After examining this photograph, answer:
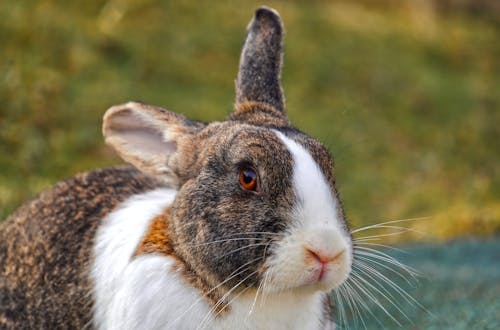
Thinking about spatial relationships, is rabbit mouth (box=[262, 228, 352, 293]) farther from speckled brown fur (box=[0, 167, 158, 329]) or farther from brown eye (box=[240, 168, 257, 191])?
speckled brown fur (box=[0, 167, 158, 329])

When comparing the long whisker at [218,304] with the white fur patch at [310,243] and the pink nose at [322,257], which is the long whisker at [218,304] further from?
the pink nose at [322,257]

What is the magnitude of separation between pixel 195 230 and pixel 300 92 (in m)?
6.80

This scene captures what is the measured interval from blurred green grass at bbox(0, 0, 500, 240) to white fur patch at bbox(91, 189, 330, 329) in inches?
90.2

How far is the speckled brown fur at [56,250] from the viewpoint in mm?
4695

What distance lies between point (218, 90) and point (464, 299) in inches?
198

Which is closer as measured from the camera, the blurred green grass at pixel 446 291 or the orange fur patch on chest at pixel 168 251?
the orange fur patch on chest at pixel 168 251

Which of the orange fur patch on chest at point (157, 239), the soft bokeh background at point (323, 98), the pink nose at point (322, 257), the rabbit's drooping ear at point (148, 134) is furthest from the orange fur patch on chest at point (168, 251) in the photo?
the soft bokeh background at point (323, 98)

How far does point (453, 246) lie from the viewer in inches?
295

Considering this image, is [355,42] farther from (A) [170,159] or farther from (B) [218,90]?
(A) [170,159]

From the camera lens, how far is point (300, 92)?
1084 centimetres

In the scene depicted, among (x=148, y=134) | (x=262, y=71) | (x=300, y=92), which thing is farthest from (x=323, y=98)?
(x=148, y=134)

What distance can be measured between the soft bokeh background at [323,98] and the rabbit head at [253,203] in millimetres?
1713

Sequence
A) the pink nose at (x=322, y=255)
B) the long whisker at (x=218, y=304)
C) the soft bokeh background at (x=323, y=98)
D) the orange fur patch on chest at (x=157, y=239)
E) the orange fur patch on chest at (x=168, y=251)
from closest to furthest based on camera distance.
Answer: the pink nose at (x=322, y=255), the long whisker at (x=218, y=304), the orange fur patch on chest at (x=168, y=251), the orange fur patch on chest at (x=157, y=239), the soft bokeh background at (x=323, y=98)

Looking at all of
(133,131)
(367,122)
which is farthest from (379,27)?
(133,131)
